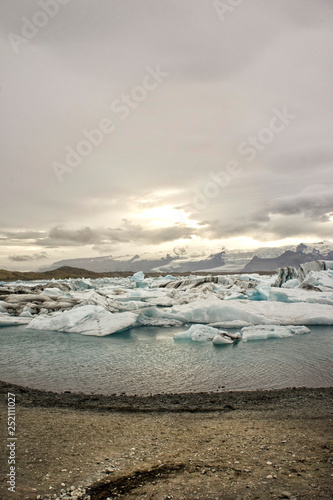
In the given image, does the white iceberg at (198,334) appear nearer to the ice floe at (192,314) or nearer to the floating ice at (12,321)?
the ice floe at (192,314)

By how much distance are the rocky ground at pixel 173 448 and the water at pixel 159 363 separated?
1515 mm

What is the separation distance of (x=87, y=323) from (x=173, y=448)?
12.7 metres

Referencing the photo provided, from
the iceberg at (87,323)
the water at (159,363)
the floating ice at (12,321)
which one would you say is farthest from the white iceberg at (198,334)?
the floating ice at (12,321)

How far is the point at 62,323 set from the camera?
52.4 ft

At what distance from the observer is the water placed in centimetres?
802

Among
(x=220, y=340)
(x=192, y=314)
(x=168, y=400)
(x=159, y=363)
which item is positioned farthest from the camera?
(x=192, y=314)

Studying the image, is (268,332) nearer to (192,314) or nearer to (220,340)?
(220,340)

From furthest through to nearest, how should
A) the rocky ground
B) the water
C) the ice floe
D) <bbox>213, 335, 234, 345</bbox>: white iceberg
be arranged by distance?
the ice floe, <bbox>213, 335, 234, 345</bbox>: white iceberg, the water, the rocky ground

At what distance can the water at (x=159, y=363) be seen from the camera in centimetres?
802

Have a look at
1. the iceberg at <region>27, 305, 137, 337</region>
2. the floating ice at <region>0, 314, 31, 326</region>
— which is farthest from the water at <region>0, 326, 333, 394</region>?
the floating ice at <region>0, 314, 31, 326</region>

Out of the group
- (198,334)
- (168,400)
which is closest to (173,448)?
(168,400)

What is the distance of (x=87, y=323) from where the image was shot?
52.7 feet

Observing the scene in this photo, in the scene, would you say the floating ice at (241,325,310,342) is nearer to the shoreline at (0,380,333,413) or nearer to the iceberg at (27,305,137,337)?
the shoreline at (0,380,333,413)

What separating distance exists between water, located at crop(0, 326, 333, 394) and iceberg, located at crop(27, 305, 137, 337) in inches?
38.5
